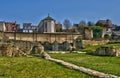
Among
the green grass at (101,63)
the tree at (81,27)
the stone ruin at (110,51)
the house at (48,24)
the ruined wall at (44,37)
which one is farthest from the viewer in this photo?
the house at (48,24)

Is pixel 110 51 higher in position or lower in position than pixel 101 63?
higher

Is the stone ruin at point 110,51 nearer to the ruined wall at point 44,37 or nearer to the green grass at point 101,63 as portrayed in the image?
the green grass at point 101,63

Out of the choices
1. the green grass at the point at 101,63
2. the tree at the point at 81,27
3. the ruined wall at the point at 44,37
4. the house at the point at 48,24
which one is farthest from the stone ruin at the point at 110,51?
the house at the point at 48,24

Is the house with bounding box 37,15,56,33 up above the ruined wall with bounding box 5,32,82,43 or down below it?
above

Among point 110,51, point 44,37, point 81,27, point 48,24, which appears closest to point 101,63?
point 110,51

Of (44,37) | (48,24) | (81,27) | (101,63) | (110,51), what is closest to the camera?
(101,63)

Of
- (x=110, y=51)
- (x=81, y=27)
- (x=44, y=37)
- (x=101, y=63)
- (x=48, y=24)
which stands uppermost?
(x=81, y=27)

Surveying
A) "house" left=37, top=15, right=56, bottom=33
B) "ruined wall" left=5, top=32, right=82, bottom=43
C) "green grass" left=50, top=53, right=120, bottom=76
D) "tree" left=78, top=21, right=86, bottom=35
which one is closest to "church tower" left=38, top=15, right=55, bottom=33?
"house" left=37, top=15, right=56, bottom=33

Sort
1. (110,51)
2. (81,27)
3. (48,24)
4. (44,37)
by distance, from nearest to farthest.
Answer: (110,51) < (44,37) < (48,24) < (81,27)

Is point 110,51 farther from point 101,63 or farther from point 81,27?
point 81,27

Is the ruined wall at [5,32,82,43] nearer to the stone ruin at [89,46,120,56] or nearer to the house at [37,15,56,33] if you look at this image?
the house at [37,15,56,33]

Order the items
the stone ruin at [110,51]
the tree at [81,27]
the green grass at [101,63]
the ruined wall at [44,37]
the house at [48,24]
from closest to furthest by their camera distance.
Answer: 1. the green grass at [101,63]
2. the stone ruin at [110,51]
3. the ruined wall at [44,37]
4. the tree at [81,27]
5. the house at [48,24]

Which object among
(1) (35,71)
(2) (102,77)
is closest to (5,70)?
(1) (35,71)

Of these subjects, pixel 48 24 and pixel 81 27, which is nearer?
pixel 48 24
